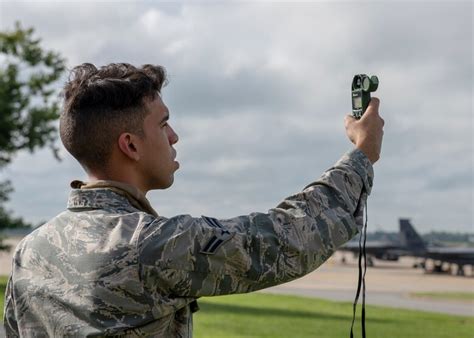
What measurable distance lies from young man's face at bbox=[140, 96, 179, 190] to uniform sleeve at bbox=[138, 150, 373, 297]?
0.21 metres

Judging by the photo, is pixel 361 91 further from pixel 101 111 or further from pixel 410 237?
pixel 410 237

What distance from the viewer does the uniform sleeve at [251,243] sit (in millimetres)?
2020

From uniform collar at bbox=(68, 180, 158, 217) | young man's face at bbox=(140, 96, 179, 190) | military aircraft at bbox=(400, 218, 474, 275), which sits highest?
military aircraft at bbox=(400, 218, 474, 275)

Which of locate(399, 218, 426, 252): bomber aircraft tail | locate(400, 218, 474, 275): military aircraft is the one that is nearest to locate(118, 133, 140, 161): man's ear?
locate(400, 218, 474, 275): military aircraft

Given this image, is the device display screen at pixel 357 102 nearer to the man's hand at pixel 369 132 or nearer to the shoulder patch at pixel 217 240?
the man's hand at pixel 369 132

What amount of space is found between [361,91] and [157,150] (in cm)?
58

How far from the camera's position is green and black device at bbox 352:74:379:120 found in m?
2.29

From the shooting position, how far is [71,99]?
7.28 feet

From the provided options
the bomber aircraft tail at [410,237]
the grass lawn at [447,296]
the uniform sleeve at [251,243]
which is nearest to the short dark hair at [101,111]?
the uniform sleeve at [251,243]

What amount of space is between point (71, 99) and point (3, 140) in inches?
1108

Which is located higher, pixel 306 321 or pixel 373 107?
pixel 373 107

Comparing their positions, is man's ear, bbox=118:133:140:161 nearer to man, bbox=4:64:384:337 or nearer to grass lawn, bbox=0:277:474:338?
man, bbox=4:64:384:337

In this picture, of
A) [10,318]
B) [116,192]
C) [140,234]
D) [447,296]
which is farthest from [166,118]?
[447,296]

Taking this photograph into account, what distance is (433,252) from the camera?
59.4 m
